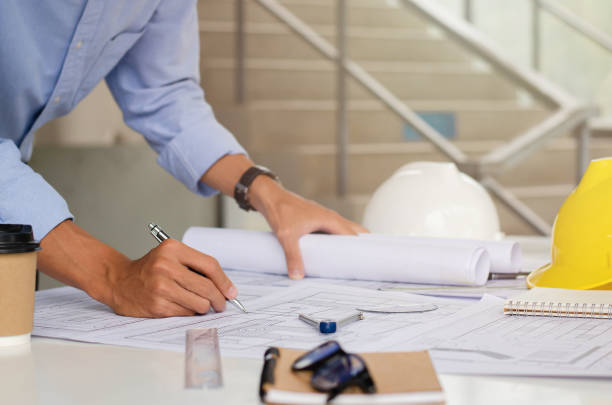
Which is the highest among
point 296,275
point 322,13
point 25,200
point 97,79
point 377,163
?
point 322,13

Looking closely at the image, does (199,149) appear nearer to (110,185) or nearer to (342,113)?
(110,185)

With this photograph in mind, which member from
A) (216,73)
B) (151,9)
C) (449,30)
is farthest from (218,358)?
(216,73)

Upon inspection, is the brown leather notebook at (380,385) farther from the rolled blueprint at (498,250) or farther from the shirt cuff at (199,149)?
the shirt cuff at (199,149)

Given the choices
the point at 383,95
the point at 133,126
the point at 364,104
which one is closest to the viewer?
the point at 133,126

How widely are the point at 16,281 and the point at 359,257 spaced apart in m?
0.42

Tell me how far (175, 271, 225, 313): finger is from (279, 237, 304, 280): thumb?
24 centimetres

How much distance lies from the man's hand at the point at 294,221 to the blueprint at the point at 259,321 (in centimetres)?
12

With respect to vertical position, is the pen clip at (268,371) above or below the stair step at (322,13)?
below

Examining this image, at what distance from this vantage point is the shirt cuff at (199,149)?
1.10 metres

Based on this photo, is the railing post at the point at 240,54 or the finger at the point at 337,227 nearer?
the finger at the point at 337,227

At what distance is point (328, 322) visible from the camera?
0.62 m

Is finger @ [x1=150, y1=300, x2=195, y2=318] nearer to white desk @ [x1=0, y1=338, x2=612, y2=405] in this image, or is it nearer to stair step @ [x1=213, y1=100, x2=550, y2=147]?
white desk @ [x1=0, y1=338, x2=612, y2=405]

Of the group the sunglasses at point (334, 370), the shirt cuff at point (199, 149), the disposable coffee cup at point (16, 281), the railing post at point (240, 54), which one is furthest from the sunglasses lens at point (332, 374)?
the railing post at point (240, 54)

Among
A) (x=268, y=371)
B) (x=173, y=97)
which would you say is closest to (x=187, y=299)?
(x=268, y=371)
